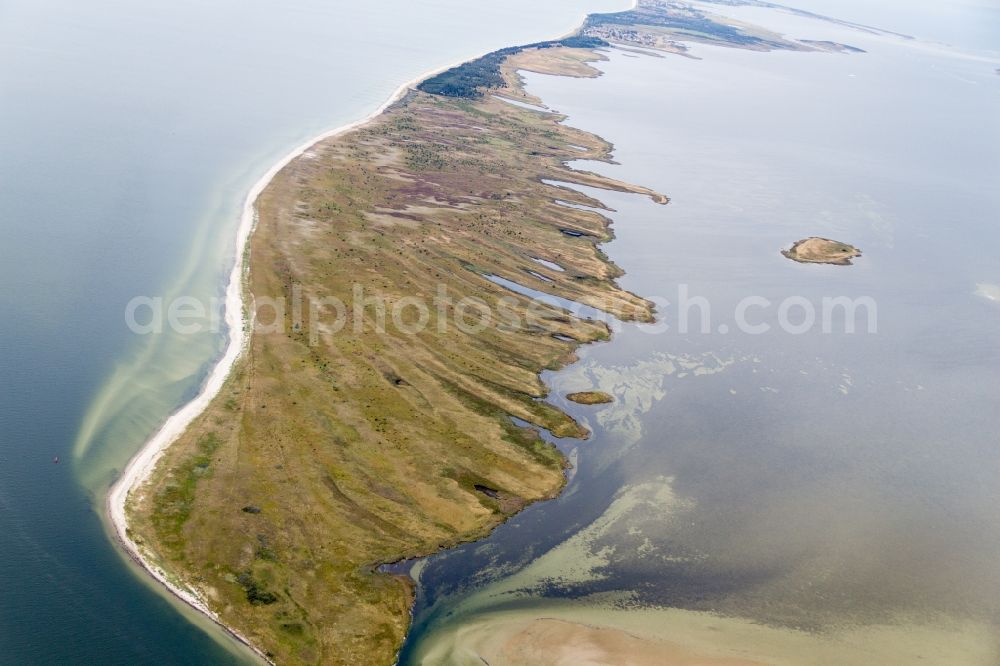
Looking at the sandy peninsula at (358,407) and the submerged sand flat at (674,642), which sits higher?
the sandy peninsula at (358,407)

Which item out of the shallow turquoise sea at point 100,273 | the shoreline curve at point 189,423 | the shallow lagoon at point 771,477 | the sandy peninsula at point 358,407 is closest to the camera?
the shallow turquoise sea at point 100,273

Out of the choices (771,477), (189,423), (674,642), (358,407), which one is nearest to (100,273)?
(189,423)

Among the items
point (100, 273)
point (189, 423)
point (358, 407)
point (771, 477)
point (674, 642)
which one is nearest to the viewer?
point (674, 642)

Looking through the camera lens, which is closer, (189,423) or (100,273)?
(189,423)

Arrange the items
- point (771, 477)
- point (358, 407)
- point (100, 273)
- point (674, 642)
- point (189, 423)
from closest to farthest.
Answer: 1. point (674, 642)
2. point (189, 423)
3. point (771, 477)
4. point (358, 407)
5. point (100, 273)

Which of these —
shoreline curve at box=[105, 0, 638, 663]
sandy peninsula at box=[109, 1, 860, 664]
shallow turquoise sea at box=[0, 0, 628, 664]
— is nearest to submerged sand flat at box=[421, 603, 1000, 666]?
sandy peninsula at box=[109, 1, 860, 664]

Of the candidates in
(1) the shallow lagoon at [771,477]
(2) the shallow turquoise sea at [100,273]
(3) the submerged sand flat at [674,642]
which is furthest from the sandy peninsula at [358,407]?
(3) the submerged sand flat at [674,642]

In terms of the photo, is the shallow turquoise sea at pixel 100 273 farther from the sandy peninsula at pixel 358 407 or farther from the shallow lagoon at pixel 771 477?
the shallow lagoon at pixel 771 477

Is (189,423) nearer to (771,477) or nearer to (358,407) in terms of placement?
(358,407)

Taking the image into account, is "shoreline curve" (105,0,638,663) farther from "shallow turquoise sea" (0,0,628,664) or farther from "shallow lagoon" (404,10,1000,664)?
"shallow lagoon" (404,10,1000,664)

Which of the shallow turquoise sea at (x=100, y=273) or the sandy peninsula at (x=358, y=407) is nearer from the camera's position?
the shallow turquoise sea at (x=100, y=273)

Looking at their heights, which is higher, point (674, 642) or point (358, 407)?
point (358, 407)
